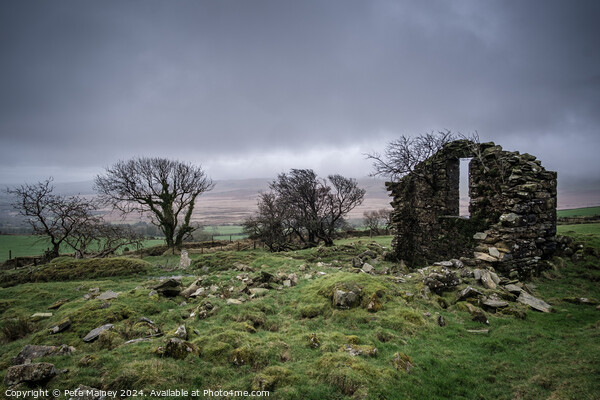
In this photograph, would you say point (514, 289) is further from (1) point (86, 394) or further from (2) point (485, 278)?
(1) point (86, 394)

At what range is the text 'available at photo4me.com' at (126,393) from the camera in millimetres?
3664

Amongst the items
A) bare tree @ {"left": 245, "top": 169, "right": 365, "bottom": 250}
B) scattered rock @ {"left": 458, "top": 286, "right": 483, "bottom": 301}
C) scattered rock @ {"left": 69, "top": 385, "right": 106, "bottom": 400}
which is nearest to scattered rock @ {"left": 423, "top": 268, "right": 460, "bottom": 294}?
scattered rock @ {"left": 458, "top": 286, "right": 483, "bottom": 301}

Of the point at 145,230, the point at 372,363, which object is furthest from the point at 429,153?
the point at 145,230

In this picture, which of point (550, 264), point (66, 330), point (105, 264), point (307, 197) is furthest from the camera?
point (307, 197)

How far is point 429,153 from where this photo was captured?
1450 cm

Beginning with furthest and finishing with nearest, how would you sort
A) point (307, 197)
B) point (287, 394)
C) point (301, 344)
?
point (307, 197)
point (301, 344)
point (287, 394)

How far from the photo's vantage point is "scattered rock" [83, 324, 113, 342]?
582 cm

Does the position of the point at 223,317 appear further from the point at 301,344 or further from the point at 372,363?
the point at 372,363

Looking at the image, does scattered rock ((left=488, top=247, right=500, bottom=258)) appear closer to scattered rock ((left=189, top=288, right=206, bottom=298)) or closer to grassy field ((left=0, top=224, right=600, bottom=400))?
grassy field ((left=0, top=224, right=600, bottom=400))

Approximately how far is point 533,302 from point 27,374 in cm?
1129

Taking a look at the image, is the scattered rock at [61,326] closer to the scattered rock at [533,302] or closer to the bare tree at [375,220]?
the scattered rock at [533,302]

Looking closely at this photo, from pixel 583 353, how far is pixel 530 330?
117 centimetres

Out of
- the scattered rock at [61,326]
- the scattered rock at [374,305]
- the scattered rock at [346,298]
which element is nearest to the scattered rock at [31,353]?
the scattered rock at [61,326]

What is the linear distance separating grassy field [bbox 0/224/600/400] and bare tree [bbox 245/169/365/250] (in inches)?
691
